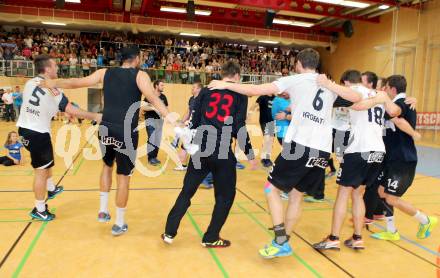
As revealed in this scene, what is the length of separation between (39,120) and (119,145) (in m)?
1.27

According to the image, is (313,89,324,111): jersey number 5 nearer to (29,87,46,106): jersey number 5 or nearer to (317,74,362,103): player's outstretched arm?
(317,74,362,103): player's outstretched arm

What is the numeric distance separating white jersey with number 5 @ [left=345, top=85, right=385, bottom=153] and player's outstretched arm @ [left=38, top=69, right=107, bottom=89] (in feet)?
9.42

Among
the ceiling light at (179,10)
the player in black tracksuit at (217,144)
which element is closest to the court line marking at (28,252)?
the player in black tracksuit at (217,144)

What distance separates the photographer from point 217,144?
3713 mm

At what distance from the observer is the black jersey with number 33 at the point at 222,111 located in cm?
371

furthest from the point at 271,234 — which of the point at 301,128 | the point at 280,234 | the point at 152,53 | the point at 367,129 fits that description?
the point at 152,53

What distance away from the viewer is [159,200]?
224 inches

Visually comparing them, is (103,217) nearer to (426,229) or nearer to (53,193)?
(53,193)

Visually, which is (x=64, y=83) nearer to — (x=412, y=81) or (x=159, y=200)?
(x=159, y=200)

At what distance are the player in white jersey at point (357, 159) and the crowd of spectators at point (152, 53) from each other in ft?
55.9

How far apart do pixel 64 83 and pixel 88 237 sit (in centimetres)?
185

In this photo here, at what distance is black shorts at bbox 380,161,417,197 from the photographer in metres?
4.12

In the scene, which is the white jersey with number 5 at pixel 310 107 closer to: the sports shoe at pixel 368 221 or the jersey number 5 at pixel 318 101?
the jersey number 5 at pixel 318 101

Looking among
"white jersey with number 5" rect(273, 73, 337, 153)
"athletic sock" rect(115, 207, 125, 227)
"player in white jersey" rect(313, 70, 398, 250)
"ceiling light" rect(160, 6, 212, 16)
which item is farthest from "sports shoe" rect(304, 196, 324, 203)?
"ceiling light" rect(160, 6, 212, 16)
